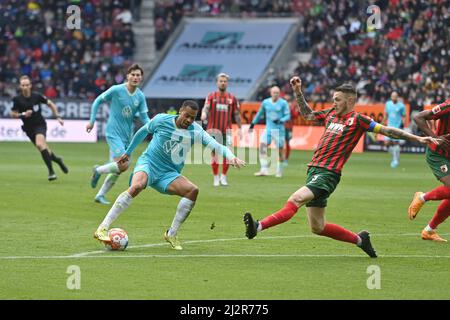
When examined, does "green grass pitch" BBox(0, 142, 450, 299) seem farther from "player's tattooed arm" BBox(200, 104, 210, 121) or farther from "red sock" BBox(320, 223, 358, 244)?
"player's tattooed arm" BBox(200, 104, 210, 121)

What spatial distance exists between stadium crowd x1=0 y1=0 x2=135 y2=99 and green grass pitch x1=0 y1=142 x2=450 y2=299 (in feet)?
83.9

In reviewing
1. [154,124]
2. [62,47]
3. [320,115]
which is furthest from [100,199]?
[62,47]

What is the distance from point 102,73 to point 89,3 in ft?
16.6

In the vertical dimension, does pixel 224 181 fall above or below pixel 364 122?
Result: below

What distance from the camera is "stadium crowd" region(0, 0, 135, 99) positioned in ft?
159

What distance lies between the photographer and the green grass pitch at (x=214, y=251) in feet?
33.0

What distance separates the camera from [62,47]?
49781 millimetres

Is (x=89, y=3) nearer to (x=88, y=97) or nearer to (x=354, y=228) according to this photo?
(x=88, y=97)

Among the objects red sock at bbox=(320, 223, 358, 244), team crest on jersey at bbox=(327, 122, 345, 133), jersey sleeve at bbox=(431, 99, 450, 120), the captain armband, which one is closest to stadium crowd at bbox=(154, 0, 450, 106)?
jersey sleeve at bbox=(431, 99, 450, 120)

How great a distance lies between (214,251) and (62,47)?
38.3 metres

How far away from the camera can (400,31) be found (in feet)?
147

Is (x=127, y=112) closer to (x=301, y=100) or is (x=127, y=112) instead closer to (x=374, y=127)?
(x=301, y=100)

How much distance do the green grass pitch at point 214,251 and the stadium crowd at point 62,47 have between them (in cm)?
2556

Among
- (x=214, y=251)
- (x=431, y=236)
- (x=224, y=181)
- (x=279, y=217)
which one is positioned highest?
(x=279, y=217)
